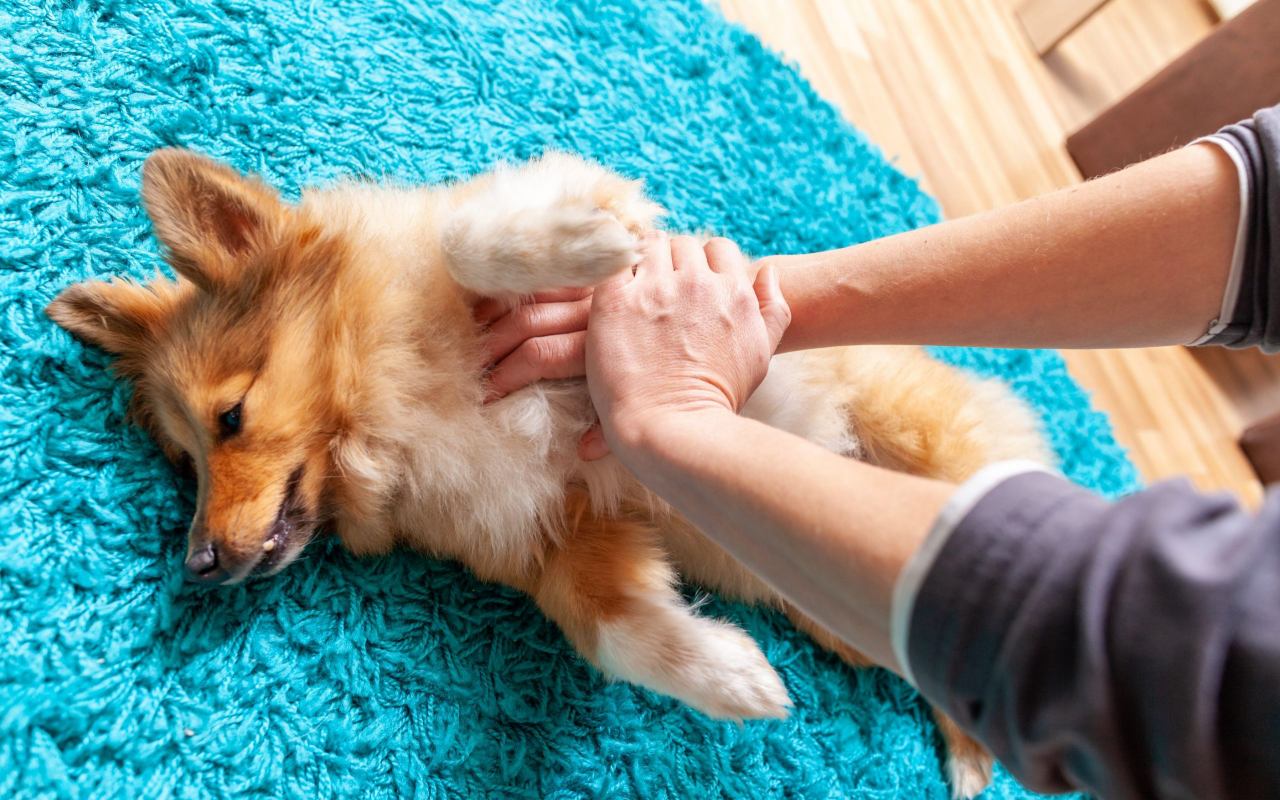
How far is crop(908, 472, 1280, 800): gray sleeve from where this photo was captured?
71cm

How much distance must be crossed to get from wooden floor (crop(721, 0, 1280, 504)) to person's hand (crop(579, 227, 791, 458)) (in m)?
1.88

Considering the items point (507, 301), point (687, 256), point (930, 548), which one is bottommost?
point (930, 548)

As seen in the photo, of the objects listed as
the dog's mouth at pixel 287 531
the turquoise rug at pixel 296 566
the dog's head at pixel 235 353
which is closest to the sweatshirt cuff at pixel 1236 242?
the turquoise rug at pixel 296 566

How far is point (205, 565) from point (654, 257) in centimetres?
119

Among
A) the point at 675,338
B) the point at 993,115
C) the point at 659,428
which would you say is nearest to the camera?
the point at 659,428

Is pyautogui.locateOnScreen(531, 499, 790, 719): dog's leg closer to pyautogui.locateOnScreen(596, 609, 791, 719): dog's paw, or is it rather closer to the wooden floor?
pyautogui.locateOnScreen(596, 609, 791, 719): dog's paw

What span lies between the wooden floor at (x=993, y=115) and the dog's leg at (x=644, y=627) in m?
2.14

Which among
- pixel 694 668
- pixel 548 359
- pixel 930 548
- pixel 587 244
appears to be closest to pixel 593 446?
pixel 548 359

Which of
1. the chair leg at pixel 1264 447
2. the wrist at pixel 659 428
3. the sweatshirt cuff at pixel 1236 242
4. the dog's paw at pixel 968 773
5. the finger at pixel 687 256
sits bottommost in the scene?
the chair leg at pixel 1264 447

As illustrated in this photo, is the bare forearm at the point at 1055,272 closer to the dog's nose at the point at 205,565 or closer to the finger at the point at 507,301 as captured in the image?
the finger at the point at 507,301

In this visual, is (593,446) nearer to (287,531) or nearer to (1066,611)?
(287,531)

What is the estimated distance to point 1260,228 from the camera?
4.65ft

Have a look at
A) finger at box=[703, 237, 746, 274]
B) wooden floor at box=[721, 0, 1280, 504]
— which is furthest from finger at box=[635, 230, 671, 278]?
wooden floor at box=[721, 0, 1280, 504]

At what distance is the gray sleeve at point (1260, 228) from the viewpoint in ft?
4.59
